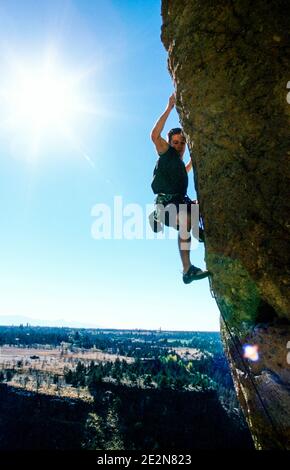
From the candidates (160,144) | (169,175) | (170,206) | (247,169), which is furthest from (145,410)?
(247,169)

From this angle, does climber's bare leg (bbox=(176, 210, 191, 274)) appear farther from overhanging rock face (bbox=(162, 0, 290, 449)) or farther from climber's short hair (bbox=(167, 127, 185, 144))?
climber's short hair (bbox=(167, 127, 185, 144))

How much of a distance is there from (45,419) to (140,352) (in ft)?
200

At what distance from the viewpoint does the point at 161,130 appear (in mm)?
6859

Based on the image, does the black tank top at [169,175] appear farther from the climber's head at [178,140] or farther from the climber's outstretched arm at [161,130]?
the climber's head at [178,140]

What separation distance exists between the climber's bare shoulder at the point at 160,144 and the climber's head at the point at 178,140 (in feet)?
1.22

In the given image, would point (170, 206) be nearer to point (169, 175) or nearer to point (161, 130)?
point (169, 175)

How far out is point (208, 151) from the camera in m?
6.17

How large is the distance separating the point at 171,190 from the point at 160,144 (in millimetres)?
978

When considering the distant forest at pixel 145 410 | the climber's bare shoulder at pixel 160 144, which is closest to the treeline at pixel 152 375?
the distant forest at pixel 145 410

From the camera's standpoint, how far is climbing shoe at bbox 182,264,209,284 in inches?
249

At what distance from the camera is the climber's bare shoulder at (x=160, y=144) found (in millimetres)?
6916

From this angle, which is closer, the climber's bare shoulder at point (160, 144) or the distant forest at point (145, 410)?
the climber's bare shoulder at point (160, 144)

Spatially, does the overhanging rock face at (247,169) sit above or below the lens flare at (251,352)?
above
